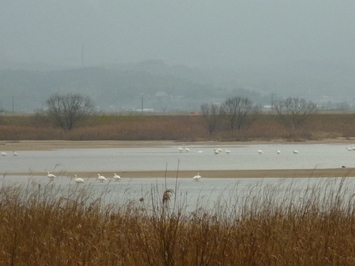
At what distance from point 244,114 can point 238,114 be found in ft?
1.93

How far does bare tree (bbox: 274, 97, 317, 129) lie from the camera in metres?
81.6

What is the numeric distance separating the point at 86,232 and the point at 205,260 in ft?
10.3

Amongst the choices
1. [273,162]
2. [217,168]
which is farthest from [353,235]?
→ [273,162]

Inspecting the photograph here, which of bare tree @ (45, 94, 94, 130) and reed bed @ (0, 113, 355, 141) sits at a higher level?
bare tree @ (45, 94, 94, 130)

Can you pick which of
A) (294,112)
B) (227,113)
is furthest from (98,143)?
(294,112)

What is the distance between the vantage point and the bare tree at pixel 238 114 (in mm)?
78000

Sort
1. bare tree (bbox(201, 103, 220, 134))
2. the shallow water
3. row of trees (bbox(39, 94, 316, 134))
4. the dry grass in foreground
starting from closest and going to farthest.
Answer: the dry grass in foreground
the shallow water
bare tree (bbox(201, 103, 220, 134))
row of trees (bbox(39, 94, 316, 134))

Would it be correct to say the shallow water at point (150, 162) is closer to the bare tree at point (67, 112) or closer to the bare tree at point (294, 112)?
the bare tree at point (67, 112)

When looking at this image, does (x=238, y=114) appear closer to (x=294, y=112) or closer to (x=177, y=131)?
(x=294, y=112)

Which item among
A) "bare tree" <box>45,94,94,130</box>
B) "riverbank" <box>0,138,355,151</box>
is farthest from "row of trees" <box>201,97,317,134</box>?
"bare tree" <box>45,94,94,130</box>

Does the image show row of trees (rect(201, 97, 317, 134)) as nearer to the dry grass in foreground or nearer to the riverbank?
the riverbank

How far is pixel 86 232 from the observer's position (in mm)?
13000

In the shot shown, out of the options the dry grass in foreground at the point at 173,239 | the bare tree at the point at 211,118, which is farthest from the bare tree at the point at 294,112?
the dry grass in foreground at the point at 173,239

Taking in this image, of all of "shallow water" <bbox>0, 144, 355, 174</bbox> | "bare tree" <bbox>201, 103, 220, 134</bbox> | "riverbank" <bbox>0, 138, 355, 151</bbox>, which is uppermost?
"bare tree" <bbox>201, 103, 220, 134</bbox>
